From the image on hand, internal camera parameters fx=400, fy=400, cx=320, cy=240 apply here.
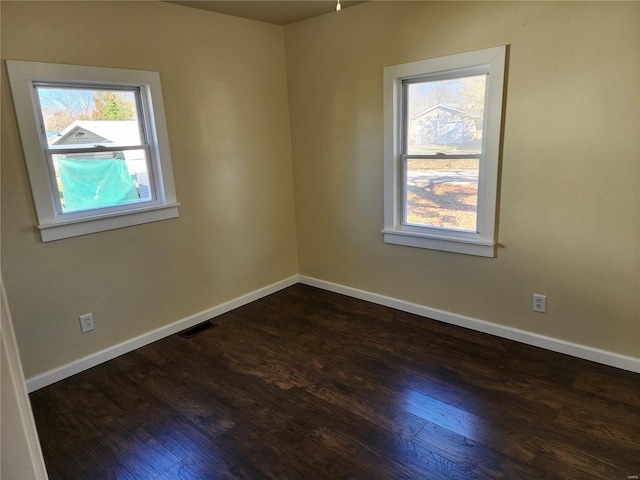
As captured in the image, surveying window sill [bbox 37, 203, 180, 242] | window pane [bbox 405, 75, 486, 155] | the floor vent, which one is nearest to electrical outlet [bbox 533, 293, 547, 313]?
window pane [bbox 405, 75, 486, 155]

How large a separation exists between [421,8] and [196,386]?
3.05m

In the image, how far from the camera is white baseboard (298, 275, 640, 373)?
2553 mm

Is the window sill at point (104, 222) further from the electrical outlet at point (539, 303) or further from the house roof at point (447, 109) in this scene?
the electrical outlet at point (539, 303)

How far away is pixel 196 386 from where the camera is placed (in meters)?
2.59

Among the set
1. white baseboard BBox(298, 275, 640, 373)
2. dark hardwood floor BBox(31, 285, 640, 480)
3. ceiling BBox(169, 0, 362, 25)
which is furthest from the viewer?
ceiling BBox(169, 0, 362, 25)

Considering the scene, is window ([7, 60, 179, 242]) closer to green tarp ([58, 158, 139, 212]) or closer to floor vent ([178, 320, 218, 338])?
green tarp ([58, 158, 139, 212])

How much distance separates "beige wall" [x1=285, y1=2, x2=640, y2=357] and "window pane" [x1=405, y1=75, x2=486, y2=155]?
0.23m

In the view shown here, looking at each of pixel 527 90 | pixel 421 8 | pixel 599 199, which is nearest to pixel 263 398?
pixel 599 199

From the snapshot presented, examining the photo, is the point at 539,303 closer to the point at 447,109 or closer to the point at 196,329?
the point at 447,109

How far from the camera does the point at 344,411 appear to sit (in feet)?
7.48

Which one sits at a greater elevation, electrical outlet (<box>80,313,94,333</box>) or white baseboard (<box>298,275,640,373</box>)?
electrical outlet (<box>80,313,94,333</box>)

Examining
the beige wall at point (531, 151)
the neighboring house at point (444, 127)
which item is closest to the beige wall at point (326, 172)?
the beige wall at point (531, 151)

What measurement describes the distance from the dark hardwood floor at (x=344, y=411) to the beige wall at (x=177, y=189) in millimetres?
406

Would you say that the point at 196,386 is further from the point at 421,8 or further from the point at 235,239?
the point at 421,8
